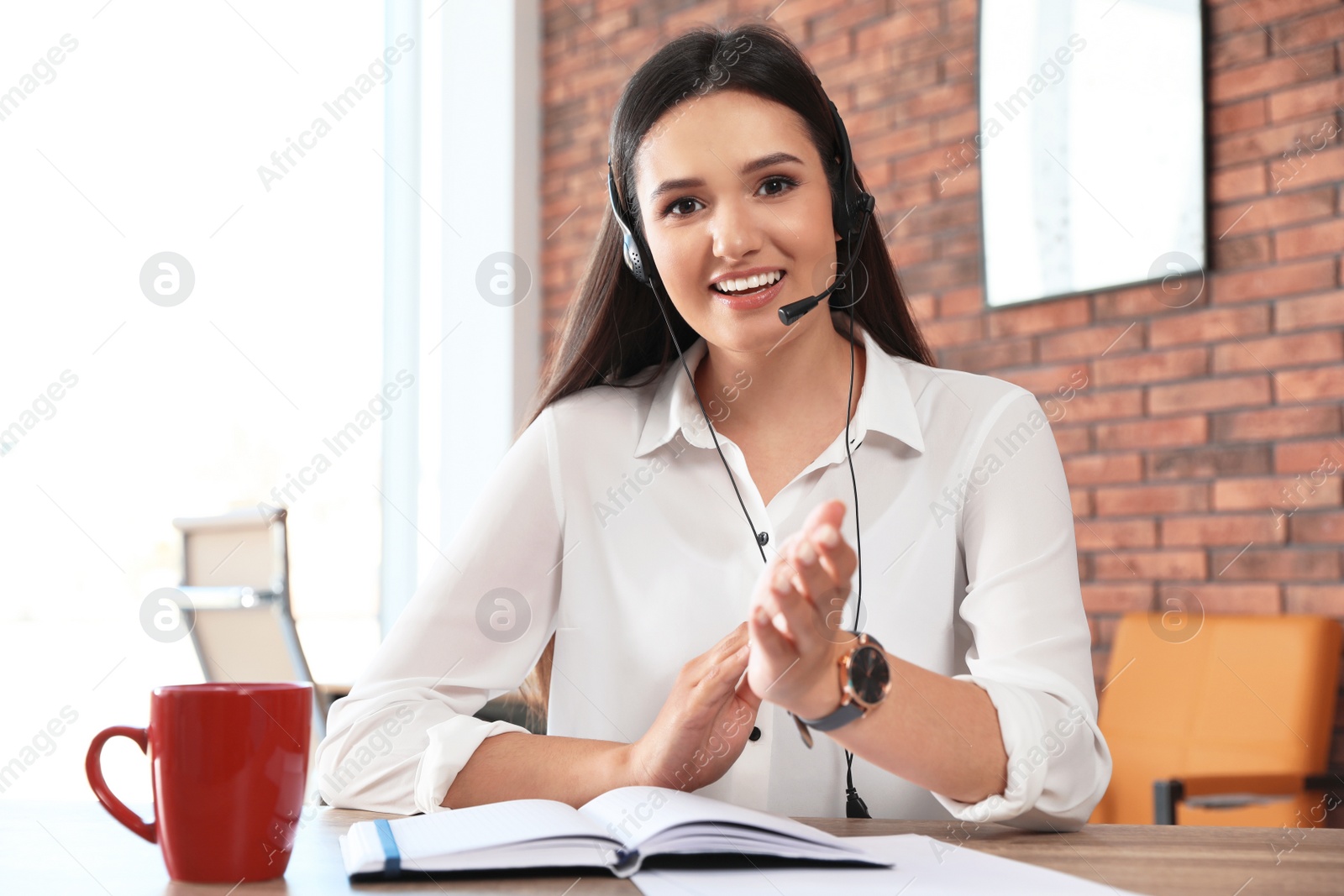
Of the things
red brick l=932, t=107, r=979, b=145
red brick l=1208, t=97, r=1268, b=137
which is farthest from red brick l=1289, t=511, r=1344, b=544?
red brick l=932, t=107, r=979, b=145

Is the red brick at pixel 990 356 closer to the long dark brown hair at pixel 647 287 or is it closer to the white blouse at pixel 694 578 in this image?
the long dark brown hair at pixel 647 287

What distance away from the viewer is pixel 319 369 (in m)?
3.82

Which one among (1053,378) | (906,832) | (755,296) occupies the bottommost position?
(906,832)

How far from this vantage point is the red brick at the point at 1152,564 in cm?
246

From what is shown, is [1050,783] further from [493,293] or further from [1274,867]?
[493,293]

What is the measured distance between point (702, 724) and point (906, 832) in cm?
18

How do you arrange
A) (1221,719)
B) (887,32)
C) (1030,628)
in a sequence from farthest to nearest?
(887,32) < (1221,719) < (1030,628)

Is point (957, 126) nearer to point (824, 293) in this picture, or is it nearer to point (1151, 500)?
point (1151, 500)

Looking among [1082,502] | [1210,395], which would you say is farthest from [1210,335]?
[1082,502]

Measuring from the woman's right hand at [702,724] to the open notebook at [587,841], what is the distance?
0.47ft

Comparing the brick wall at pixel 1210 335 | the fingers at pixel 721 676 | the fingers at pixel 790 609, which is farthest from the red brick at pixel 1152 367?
the fingers at pixel 790 609

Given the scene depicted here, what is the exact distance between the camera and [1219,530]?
95.5 inches

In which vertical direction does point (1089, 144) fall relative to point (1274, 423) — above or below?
above

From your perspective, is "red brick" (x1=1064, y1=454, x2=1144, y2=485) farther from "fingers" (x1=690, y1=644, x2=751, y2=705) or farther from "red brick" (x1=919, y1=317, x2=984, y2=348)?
"fingers" (x1=690, y1=644, x2=751, y2=705)
